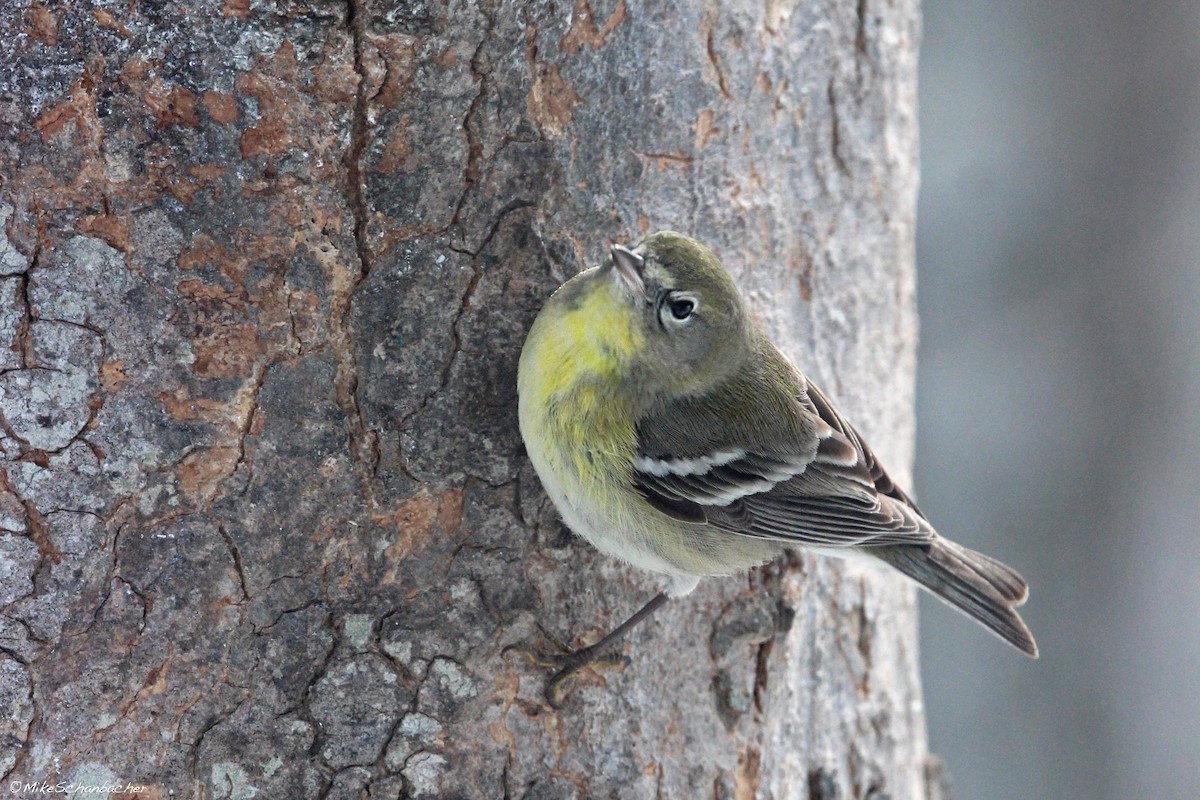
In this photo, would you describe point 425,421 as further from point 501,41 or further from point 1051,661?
point 1051,661

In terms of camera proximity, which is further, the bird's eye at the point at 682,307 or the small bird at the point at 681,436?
the bird's eye at the point at 682,307

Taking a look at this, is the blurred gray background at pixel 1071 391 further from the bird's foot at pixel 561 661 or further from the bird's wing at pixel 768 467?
the bird's foot at pixel 561 661

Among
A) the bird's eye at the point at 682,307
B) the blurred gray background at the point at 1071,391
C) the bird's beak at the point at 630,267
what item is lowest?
the blurred gray background at the point at 1071,391


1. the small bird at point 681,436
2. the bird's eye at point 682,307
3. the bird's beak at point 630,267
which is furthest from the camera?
the bird's eye at point 682,307

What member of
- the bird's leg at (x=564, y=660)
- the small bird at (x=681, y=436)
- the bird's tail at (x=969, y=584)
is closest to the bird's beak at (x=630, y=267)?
the small bird at (x=681, y=436)

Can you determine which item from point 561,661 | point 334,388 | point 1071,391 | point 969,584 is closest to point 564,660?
point 561,661

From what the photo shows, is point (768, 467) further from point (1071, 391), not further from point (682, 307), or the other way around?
point (1071, 391)

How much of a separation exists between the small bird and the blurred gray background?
4065 mm

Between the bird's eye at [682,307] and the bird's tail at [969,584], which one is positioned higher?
the bird's eye at [682,307]

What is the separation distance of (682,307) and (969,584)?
1318 millimetres

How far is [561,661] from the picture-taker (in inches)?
96.6

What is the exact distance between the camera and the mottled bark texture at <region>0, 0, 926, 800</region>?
6.98ft

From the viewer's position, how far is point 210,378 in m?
2.21

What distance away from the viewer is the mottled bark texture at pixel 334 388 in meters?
2.13
